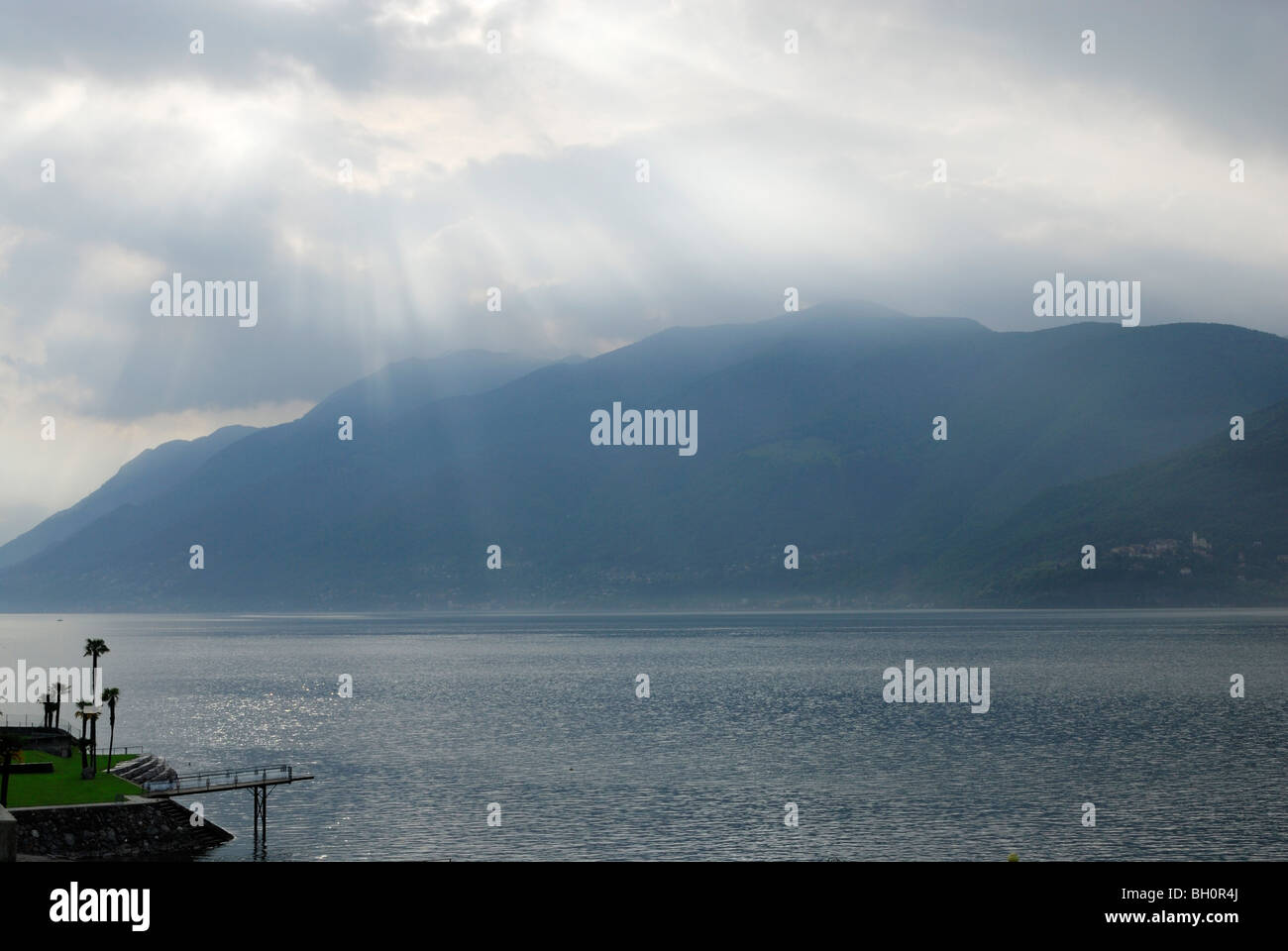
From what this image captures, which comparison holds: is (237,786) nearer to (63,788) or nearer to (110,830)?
(110,830)

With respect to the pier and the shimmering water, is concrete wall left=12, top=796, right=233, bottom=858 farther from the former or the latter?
the shimmering water

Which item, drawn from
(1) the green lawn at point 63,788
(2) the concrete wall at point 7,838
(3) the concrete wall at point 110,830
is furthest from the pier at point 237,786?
(2) the concrete wall at point 7,838

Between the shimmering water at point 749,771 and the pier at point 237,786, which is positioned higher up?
the pier at point 237,786

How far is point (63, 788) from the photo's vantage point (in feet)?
238

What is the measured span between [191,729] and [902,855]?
10678cm

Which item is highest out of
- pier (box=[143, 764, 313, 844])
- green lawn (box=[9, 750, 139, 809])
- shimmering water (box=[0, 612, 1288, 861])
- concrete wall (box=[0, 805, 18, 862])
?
concrete wall (box=[0, 805, 18, 862])

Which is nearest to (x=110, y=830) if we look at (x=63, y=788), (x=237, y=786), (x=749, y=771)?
(x=237, y=786)

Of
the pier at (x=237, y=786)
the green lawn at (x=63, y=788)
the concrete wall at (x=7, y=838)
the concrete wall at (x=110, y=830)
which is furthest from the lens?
the pier at (x=237, y=786)

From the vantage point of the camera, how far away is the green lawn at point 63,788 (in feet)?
223

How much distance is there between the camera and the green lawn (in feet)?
223

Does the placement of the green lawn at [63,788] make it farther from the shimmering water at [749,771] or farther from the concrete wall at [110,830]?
the shimmering water at [749,771]

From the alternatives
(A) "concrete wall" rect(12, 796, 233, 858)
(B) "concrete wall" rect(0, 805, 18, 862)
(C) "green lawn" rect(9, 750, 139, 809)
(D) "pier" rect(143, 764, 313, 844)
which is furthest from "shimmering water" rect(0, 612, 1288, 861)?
(B) "concrete wall" rect(0, 805, 18, 862)

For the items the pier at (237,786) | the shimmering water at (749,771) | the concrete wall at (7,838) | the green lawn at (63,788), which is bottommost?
the shimmering water at (749,771)

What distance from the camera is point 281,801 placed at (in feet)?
299
